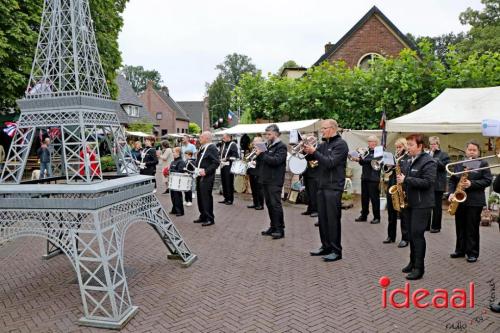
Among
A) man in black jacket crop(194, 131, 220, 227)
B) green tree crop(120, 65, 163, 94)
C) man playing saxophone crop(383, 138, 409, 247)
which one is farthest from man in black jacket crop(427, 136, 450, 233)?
green tree crop(120, 65, 163, 94)

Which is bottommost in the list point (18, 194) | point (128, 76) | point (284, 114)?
point (18, 194)

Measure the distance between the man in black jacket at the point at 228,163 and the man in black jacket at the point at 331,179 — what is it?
5640 mm

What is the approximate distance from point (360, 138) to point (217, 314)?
431 inches

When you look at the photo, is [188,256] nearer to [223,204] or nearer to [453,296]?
[453,296]

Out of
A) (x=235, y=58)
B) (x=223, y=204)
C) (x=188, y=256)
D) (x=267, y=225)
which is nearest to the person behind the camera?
(x=188, y=256)

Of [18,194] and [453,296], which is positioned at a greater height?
[18,194]

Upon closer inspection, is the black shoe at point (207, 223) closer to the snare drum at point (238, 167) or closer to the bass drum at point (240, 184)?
the snare drum at point (238, 167)

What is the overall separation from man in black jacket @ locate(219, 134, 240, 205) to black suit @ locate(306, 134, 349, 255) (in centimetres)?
563

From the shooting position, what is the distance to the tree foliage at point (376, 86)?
603 inches

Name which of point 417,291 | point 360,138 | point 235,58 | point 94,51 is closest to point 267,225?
point 417,291

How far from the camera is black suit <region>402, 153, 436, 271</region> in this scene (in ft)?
17.7

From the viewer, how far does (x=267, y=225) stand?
9219 millimetres

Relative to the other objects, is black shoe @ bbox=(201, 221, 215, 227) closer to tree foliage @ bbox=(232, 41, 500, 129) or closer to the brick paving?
the brick paving

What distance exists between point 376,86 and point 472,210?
35.8ft
